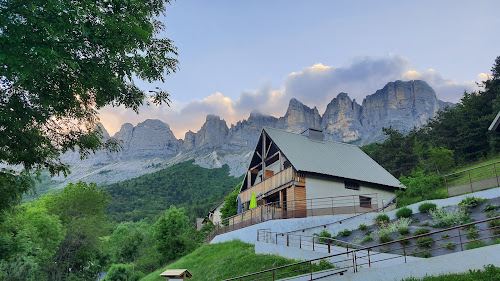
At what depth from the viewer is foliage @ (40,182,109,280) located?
37906 millimetres

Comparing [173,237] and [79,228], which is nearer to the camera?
[173,237]

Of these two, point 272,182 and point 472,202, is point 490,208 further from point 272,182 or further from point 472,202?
point 272,182

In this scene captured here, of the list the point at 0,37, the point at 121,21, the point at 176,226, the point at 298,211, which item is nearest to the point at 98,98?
the point at 121,21

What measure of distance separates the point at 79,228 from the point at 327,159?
1039 inches

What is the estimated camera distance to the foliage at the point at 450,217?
16.1 meters

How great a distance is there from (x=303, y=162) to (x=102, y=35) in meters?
20.1

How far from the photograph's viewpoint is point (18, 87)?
8.71 meters

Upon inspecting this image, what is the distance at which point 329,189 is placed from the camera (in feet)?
87.5

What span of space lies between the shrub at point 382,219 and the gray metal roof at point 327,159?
631 centimetres

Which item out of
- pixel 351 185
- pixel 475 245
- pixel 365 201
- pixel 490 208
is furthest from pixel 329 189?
pixel 475 245

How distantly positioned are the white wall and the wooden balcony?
4.33 ft

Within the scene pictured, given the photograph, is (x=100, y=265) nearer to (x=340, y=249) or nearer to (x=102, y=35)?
(x=340, y=249)

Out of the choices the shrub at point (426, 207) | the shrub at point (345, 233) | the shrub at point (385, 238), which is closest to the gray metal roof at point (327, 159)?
the shrub at point (345, 233)

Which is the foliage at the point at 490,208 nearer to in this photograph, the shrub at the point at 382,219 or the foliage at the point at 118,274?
the shrub at the point at 382,219
